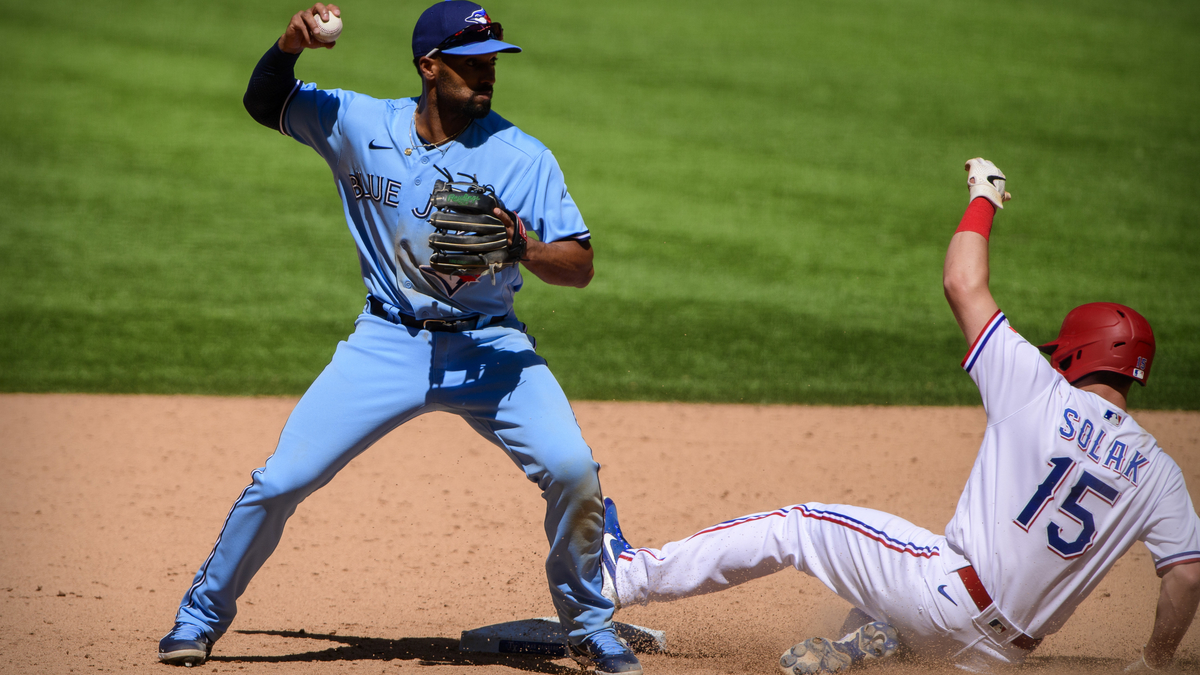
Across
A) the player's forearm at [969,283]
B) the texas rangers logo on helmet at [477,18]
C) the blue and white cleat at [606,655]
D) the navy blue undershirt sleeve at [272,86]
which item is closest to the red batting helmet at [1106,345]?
the player's forearm at [969,283]

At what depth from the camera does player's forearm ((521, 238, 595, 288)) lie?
3084mm

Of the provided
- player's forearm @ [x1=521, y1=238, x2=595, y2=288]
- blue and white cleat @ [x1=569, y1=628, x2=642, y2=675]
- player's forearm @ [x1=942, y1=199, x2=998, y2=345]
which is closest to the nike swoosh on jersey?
player's forearm @ [x1=942, y1=199, x2=998, y2=345]

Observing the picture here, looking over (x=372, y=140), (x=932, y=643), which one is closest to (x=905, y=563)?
(x=932, y=643)

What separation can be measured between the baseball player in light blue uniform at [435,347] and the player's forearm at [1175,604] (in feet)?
5.08

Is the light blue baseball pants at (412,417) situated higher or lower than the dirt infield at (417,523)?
higher

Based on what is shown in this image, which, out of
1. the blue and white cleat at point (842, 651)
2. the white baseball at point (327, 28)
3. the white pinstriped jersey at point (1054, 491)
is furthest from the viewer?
the blue and white cleat at point (842, 651)

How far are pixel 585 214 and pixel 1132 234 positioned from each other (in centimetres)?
530

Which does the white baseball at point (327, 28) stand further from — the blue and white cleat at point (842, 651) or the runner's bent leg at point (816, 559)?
the blue and white cleat at point (842, 651)

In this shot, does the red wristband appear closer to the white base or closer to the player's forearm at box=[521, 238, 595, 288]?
the player's forearm at box=[521, 238, 595, 288]

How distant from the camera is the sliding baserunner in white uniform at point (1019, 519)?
9.50ft

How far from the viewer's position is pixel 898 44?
15.8 m

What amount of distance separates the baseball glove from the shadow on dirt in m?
1.35

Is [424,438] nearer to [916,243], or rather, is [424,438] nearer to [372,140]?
[372,140]

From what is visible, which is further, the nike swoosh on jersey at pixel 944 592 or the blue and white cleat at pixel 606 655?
the blue and white cleat at pixel 606 655
